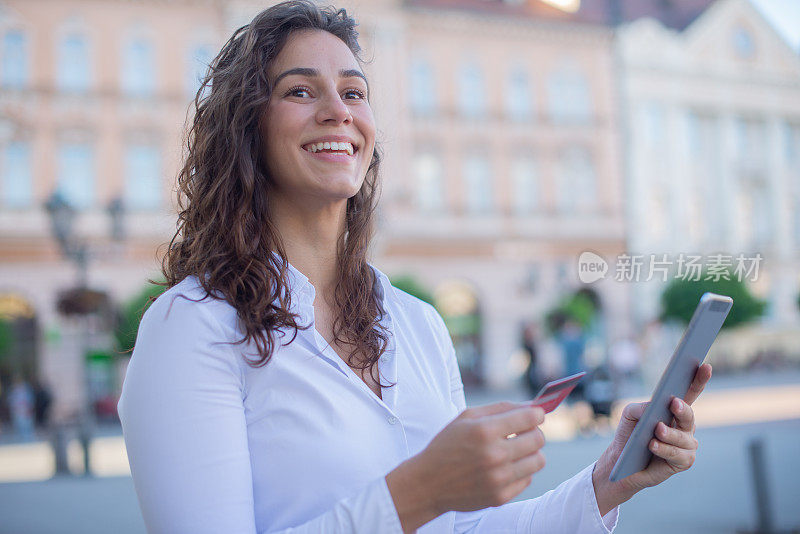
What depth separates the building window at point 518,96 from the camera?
79.6ft

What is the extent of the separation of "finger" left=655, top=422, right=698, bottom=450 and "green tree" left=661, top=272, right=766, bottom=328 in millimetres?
23533

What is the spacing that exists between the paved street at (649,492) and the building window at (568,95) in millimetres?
15814

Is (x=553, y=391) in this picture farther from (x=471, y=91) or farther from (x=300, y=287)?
(x=471, y=91)

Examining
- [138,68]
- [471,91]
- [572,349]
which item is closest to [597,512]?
[572,349]

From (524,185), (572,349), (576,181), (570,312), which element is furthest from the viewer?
(576,181)

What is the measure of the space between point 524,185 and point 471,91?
348 cm

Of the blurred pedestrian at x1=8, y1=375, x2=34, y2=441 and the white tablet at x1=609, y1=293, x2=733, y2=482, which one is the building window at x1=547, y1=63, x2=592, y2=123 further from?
the white tablet at x1=609, y1=293, x2=733, y2=482

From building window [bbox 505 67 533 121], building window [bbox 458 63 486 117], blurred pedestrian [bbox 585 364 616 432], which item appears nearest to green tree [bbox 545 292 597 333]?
building window [bbox 505 67 533 121]

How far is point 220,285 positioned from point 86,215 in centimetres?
2034

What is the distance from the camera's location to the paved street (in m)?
5.19

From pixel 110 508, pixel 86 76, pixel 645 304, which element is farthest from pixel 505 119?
pixel 110 508

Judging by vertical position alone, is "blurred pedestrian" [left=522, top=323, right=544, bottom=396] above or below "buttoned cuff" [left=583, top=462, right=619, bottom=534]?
below

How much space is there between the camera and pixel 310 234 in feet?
5.04

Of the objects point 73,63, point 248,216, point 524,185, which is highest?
point 73,63
